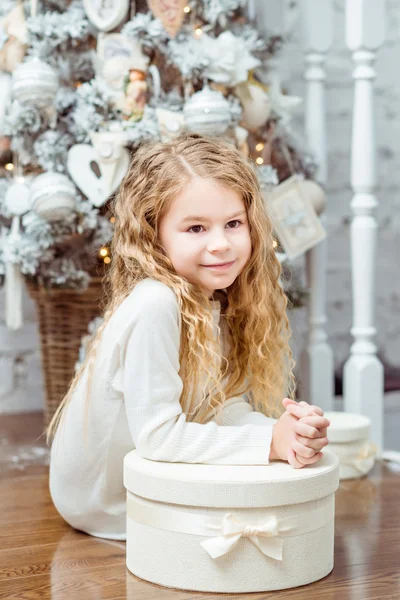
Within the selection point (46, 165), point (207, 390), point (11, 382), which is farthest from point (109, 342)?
point (11, 382)

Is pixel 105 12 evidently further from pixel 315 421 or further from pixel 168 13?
pixel 315 421

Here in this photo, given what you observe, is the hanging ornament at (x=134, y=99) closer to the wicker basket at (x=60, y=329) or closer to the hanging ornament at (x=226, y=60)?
the hanging ornament at (x=226, y=60)

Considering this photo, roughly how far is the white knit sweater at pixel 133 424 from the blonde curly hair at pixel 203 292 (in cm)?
4

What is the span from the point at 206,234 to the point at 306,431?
0.39 metres

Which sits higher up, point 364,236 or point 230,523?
point 364,236

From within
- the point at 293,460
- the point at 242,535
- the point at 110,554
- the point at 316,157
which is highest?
the point at 316,157

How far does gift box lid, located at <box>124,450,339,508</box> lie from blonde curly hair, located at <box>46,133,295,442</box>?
0.19 metres

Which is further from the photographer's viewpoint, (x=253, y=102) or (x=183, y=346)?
(x=253, y=102)

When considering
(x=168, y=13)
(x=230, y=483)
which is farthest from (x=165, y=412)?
(x=168, y=13)

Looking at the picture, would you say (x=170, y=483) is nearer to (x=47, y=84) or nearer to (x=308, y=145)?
(x=47, y=84)

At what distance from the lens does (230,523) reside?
1334 millimetres

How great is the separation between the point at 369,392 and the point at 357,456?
0.35 meters

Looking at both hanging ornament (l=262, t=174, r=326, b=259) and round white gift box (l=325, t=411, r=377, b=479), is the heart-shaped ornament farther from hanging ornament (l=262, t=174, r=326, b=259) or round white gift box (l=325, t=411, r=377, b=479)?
round white gift box (l=325, t=411, r=377, b=479)

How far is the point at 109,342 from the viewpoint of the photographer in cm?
153
